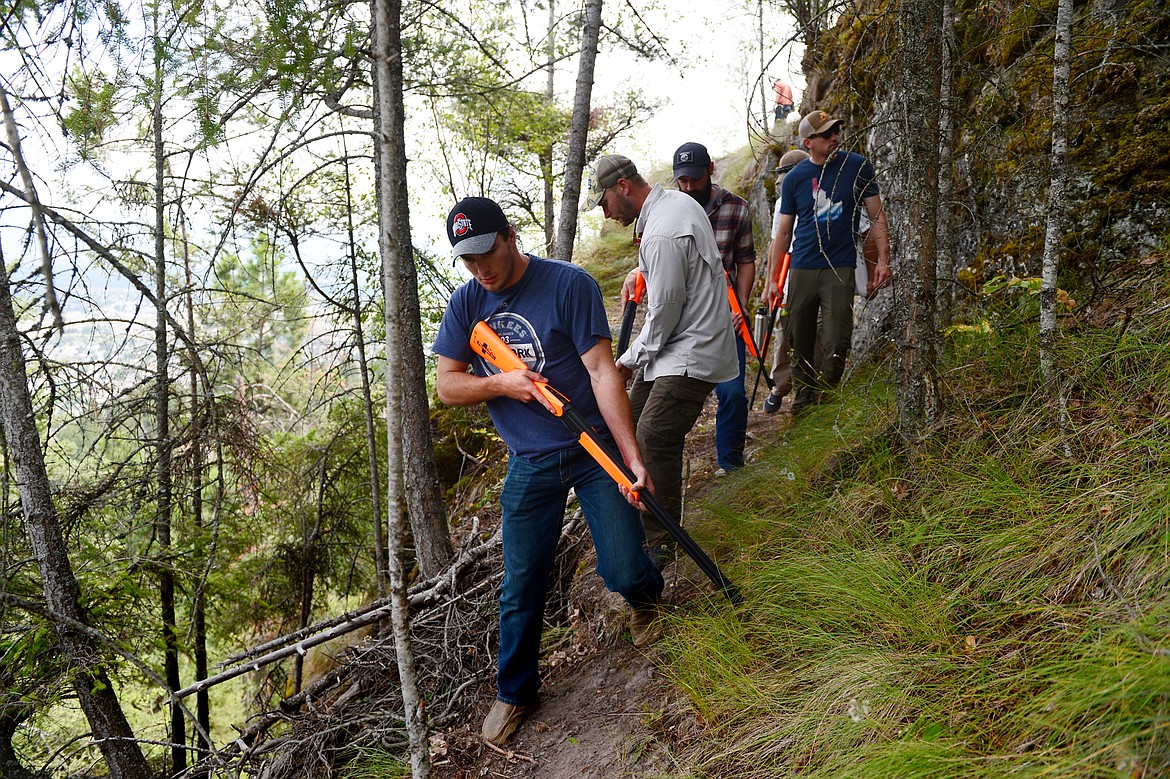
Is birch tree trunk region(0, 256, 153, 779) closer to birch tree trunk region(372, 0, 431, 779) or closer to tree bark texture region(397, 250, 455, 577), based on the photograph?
tree bark texture region(397, 250, 455, 577)

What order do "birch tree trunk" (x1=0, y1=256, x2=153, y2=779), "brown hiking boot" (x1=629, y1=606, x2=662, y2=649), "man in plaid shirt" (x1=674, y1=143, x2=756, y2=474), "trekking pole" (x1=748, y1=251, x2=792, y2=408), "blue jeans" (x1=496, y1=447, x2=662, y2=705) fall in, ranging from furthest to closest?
1. "trekking pole" (x1=748, y1=251, x2=792, y2=408)
2. "man in plaid shirt" (x1=674, y1=143, x2=756, y2=474)
3. "birch tree trunk" (x1=0, y1=256, x2=153, y2=779)
4. "brown hiking boot" (x1=629, y1=606, x2=662, y2=649)
5. "blue jeans" (x1=496, y1=447, x2=662, y2=705)

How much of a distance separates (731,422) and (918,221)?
186cm

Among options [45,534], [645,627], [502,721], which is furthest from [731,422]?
[45,534]

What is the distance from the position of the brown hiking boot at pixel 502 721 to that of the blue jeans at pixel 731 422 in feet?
7.29

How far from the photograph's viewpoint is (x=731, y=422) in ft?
15.9

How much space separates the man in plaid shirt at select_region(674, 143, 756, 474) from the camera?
15.5ft

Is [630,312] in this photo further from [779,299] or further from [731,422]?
[779,299]

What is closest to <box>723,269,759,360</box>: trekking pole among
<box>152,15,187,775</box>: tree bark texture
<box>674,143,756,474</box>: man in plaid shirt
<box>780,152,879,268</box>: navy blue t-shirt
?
<box>674,143,756,474</box>: man in plaid shirt

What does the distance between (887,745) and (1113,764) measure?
0.59m

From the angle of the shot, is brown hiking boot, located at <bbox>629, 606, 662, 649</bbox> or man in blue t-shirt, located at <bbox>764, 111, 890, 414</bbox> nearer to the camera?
brown hiking boot, located at <bbox>629, 606, 662, 649</bbox>

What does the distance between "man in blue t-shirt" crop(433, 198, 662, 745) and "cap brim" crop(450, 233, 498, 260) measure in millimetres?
80

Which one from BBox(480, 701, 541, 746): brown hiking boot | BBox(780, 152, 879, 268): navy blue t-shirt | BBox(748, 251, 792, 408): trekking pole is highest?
BBox(780, 152, 879, 268): navy blue t-shirt

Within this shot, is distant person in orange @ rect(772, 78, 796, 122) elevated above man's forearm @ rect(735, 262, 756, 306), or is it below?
above

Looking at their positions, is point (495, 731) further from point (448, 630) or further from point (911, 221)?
point (911, 221)
